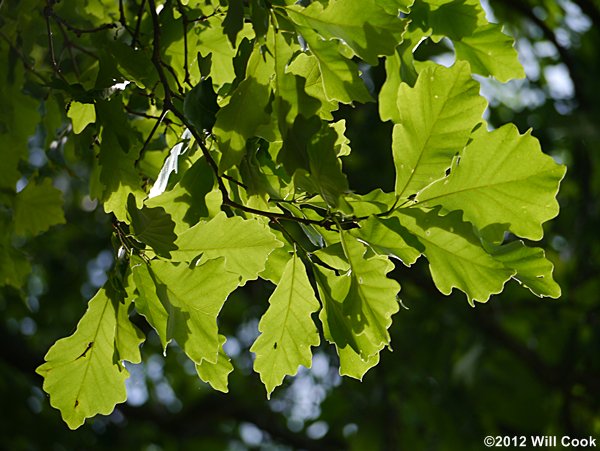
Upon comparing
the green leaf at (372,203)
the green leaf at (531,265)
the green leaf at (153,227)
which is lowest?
the green leaf at (531,265)

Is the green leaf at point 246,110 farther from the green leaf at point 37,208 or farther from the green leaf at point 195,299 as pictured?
the green leaf at point 37,208

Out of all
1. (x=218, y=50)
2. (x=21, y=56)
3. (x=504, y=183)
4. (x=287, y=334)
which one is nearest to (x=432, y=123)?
(x=504, y=183)

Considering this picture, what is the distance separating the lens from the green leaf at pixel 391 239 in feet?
3.03

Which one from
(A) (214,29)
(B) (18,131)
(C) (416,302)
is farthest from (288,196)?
(C) (416,302)

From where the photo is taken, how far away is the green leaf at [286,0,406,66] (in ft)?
2.91

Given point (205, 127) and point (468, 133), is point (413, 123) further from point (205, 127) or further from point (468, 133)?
point (205, 127)

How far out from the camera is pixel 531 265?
93cm

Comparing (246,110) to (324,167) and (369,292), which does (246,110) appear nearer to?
(324,167)

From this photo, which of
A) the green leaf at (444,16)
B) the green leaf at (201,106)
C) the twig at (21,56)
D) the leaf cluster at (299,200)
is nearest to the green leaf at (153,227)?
the leaf cluster at (299,200)

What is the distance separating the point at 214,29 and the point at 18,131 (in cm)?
54

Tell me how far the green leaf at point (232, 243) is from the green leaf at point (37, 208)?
0.64m

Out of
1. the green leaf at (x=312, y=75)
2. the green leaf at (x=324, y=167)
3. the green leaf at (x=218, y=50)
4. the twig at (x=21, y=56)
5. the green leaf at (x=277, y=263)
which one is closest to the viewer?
the green leaf at (x=324, y=167)

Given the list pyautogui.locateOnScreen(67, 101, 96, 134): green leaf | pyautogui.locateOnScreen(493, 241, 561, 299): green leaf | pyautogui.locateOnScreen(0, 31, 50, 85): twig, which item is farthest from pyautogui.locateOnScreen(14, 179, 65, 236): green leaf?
pyautogui.locateOnScreen(493, 241, 561, 299): green leaf

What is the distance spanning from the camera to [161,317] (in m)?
0.96
